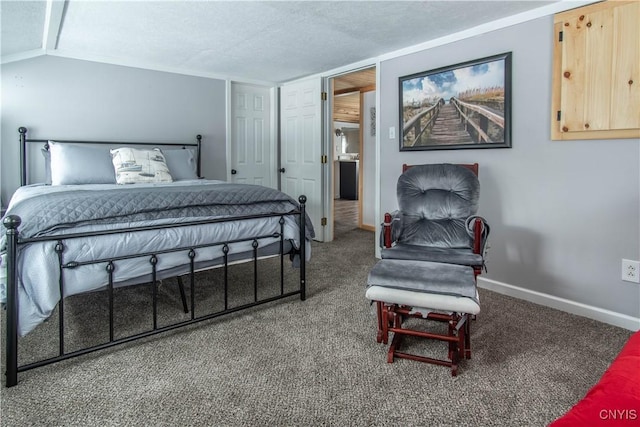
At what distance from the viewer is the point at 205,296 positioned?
2947 mm

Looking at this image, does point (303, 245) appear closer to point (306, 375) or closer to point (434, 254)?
point (434, 254)

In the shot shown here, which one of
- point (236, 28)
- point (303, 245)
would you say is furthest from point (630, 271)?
point (236, 28)

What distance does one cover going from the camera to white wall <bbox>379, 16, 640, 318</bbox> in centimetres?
241

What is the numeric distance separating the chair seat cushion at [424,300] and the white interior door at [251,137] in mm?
3454

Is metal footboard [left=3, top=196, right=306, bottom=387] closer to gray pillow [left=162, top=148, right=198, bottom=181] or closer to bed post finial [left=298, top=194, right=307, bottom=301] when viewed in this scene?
bed post finial [left=298, top=194, right=307, bottom=301]

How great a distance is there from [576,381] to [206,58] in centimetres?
400

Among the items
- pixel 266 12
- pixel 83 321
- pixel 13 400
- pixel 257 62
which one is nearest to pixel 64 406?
pixel 13 400

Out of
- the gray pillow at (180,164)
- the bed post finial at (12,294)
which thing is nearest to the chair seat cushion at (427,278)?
the bed post finial at (12,294)

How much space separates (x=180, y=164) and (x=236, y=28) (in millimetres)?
1461

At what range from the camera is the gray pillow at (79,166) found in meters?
3.25

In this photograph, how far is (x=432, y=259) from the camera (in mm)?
2270

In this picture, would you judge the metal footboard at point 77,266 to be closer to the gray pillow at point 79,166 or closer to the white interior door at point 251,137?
the gray pillow at point 79,166

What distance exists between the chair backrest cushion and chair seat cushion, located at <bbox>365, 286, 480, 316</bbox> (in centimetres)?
A: 82

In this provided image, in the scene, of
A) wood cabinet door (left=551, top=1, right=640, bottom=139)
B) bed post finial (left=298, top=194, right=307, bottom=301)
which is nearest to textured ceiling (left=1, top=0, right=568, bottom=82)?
wood cabinet door (left=551, top=1, right=640, bottom=139)
